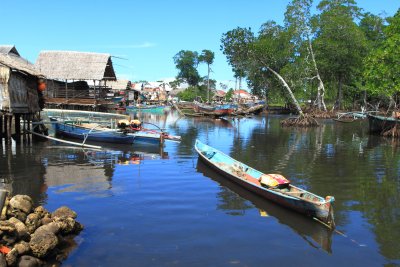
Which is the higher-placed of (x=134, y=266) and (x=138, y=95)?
(x=138, y=95)

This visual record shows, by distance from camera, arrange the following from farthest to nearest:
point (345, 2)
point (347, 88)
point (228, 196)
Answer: point (347, 88), point (345, 2), point (228, 196)

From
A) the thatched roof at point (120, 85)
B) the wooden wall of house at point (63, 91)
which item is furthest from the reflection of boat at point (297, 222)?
the thatched roof at point (120, 85)

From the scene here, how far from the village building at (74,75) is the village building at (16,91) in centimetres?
1051

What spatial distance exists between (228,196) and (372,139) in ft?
62.5

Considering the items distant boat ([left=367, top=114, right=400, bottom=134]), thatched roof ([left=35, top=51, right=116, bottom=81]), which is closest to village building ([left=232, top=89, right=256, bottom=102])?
thatched roof ([left=35, top=51, right=116, bottom=81])

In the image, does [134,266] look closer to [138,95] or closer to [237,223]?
[237,223]

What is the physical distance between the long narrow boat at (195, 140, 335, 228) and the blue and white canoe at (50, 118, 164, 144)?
19.4ft

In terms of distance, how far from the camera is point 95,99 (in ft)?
113

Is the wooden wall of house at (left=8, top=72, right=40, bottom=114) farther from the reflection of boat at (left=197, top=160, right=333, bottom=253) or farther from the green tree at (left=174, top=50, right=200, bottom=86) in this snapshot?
the green tree at (left=174, top=50, right=200, bottom=86)

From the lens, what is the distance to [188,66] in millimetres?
105875

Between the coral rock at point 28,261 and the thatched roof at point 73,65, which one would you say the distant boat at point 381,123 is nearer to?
the thatched roof at point 73,65

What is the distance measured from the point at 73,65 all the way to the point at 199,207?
90.1ft

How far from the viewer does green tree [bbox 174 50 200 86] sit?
345 ft

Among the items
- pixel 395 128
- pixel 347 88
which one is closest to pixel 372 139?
pixel 395 128
